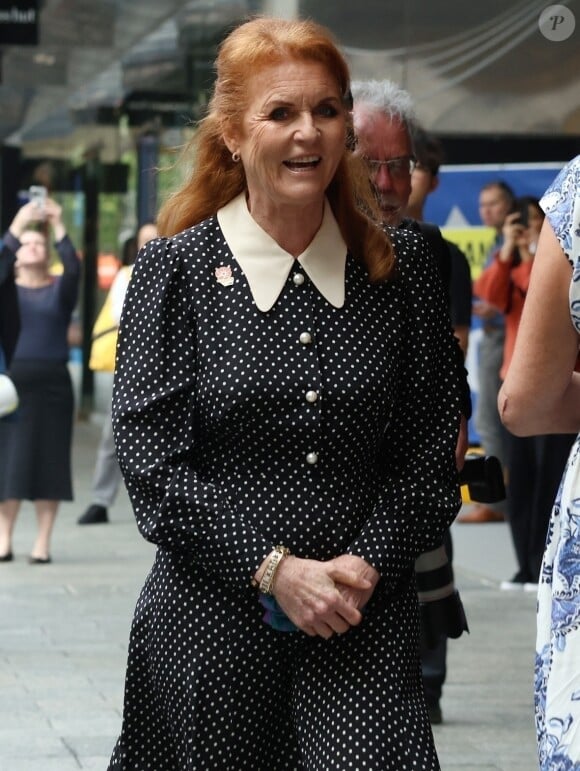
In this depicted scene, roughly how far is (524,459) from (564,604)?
6.29 metres

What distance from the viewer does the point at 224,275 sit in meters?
3.38

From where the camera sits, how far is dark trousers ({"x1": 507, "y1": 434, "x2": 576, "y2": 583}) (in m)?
9.08

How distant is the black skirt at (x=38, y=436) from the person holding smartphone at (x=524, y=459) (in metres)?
2.80

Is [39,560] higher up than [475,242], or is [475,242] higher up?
[475,242]

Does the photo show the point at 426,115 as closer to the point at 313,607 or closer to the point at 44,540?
the point at 44,540

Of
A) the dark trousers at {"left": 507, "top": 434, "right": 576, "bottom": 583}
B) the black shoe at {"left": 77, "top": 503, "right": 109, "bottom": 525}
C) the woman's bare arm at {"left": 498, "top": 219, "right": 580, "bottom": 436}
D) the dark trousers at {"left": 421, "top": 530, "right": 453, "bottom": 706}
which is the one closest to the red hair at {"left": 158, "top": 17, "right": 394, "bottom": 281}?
the woman's bare arm at {"left": 498, "top": 219, "right": 580, "bottom": 436}

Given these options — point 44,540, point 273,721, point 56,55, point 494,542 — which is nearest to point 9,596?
point 44,540

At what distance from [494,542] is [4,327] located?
3291 mm

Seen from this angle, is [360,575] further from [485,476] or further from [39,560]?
[39,560]

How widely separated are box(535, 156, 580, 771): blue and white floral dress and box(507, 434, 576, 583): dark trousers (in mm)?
6041

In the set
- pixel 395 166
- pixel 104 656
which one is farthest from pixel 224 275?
pixel 104 656

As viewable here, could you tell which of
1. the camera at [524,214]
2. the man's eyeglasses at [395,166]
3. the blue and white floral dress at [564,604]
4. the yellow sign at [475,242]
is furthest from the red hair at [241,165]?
the yellow sign at [475,242]

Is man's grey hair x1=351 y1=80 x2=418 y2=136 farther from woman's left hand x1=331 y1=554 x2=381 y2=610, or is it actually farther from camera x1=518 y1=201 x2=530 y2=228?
camera x1=518 y1=201 x2=530 y2=228

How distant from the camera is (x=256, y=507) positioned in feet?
10.7
